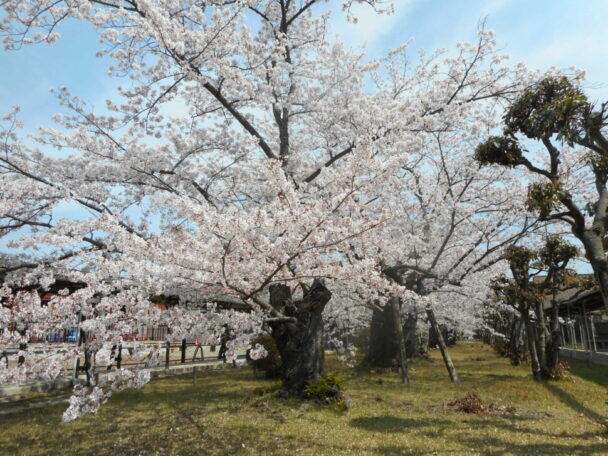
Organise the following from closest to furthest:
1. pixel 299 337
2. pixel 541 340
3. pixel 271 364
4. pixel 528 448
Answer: pixel 528 448 → pixel 299 337 → pixel 541 340 → pixel 271 364

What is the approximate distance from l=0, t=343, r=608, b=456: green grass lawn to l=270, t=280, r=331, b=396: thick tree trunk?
28.2 inches

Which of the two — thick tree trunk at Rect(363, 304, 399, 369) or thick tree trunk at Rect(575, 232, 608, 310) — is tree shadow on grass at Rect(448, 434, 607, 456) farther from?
thick tree trunk at Rect(363, 304, 399, 369)

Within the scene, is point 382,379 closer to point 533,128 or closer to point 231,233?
point 533,128

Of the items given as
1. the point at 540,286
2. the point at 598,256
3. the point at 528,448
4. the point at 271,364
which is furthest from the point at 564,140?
the point at 271,364

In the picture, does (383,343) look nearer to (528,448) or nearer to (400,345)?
(400,345)

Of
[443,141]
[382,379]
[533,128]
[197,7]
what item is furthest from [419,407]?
[197,7]

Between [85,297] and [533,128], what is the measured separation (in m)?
8.81

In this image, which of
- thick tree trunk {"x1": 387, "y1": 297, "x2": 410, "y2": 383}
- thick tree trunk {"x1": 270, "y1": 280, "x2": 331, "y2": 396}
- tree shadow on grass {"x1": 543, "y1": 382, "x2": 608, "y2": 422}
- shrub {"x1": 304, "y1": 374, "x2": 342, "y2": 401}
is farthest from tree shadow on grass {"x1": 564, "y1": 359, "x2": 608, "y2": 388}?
thick tree trunk {"x1": 270, "y1": 280, "x2": 331, "y2": 396}

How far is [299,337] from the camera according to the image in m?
10.4

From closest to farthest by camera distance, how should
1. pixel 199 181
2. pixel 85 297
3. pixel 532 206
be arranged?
pixel 85 297
pixel 532 206
pixel 199 181

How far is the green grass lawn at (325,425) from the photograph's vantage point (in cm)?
666

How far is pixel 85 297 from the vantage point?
6.41 metres

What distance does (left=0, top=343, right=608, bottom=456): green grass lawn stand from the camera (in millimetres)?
6664

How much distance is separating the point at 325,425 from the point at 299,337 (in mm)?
2655
